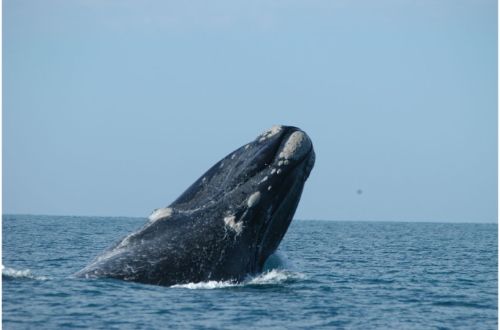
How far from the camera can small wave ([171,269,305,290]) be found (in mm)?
14242

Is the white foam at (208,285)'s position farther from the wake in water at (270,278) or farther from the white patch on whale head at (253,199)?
the white patch on whale head at (253,199)

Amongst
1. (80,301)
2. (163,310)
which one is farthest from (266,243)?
(80,301)

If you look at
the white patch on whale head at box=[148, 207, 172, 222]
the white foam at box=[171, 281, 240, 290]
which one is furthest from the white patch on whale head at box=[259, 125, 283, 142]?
the white foam at box=[171, 281, 240, 290]

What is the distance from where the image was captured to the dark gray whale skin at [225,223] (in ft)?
46.0

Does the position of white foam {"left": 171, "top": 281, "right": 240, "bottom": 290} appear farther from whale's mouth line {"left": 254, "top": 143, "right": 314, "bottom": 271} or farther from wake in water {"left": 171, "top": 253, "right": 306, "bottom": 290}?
whale's mouth line {"left": 254, "top": 143, "right": 314, "bottom": 271}

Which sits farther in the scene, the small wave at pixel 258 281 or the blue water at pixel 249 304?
the small wave at pixel 258 281

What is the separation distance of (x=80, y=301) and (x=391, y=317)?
4.93m

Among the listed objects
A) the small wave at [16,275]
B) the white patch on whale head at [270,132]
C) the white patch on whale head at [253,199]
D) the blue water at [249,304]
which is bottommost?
the blue water at [249,304]

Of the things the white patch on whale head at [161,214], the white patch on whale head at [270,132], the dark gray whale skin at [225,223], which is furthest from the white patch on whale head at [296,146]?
the white patch on whale head at [161,214]

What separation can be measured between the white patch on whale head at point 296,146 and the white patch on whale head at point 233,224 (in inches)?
49.1

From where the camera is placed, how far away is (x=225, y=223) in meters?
14.3

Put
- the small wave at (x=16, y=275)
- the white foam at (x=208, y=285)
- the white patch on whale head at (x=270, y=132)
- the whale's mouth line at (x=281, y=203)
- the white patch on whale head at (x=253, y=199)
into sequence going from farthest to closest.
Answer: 1. the small wave at (x=16, y=275)
2. the white patch on whale head at (x=270, y=132)
3. the whale's mouth line at (x=281, y=203)
4. the white patch on whale head at (x=253, y=199)
5. the white foam at (x=208, y=285)

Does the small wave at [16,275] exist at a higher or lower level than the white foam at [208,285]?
lower

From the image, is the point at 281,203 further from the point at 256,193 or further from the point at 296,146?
the point at 296,146
